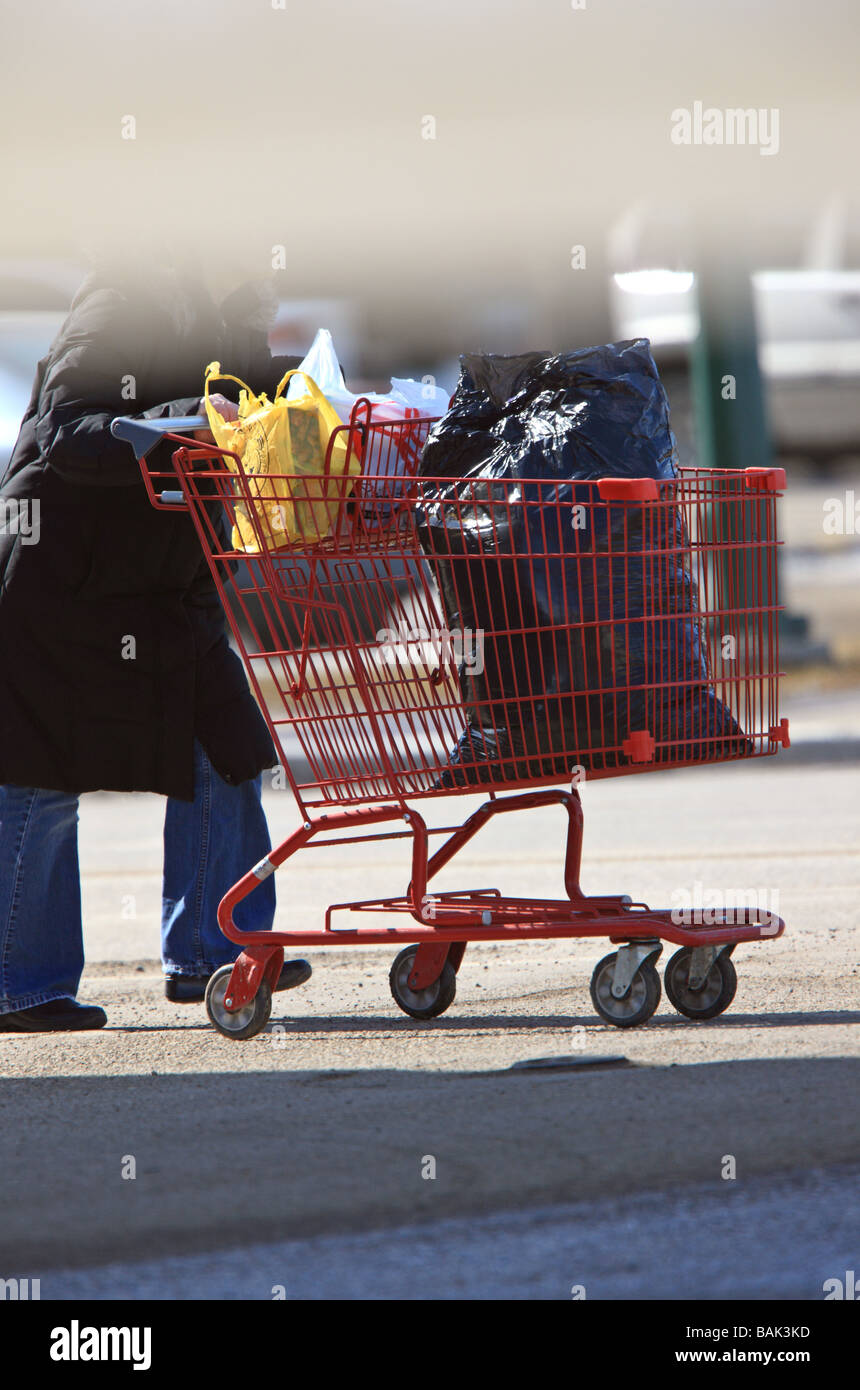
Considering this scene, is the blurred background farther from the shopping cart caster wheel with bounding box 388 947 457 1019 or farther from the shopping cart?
the shopping cart

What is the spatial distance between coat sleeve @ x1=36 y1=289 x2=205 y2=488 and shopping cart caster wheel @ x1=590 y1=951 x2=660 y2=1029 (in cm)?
155

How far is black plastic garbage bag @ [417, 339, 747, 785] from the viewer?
3881 mm

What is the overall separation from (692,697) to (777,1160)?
1190 millimetres

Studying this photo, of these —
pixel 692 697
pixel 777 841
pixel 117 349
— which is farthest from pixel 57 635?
pixel 777 841

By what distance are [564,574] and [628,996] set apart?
38.5 inches

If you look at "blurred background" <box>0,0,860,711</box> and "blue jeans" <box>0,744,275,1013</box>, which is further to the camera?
"blurred background" <box>0,0,860,711</box>

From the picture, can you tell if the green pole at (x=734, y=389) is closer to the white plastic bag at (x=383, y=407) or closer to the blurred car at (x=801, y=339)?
the blurred car at (x=801, y=339)

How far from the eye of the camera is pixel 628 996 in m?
4.10

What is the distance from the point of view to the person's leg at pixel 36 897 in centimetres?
438

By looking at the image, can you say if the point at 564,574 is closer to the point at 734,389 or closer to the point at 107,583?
the point at 107,583

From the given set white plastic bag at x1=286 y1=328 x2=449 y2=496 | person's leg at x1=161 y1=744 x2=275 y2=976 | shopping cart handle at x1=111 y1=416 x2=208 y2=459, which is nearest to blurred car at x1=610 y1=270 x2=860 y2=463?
person's leg at x1=161 y1=744 x2=275 y2=976

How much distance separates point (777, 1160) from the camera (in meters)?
3.16

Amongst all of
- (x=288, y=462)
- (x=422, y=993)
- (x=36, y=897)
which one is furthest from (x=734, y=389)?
(x=288, y=462)
